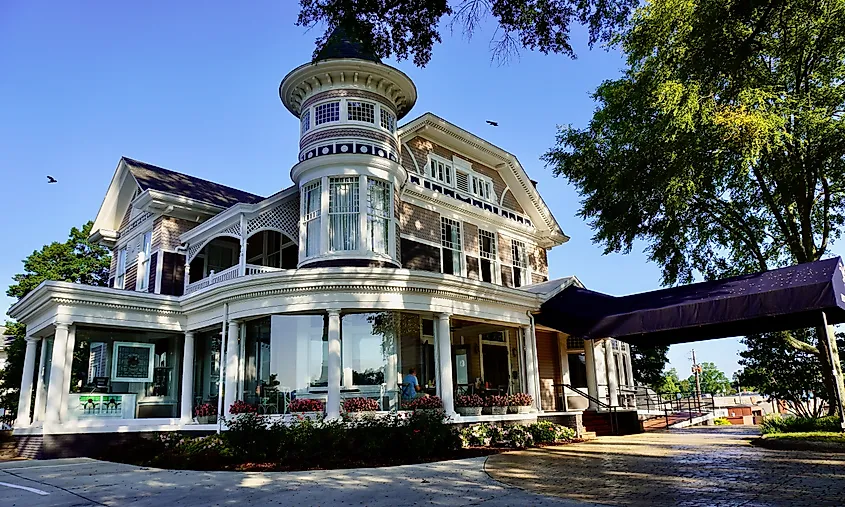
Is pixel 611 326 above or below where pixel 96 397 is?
above

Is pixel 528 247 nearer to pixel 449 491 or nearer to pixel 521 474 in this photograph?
pixel 521 474

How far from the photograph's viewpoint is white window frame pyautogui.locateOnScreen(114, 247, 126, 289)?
21781mm

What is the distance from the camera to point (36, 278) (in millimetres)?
29656

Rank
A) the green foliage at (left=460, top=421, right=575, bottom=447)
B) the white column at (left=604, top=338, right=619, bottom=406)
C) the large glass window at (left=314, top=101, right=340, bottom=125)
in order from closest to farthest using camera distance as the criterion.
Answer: the green foliage at (left=460, top=421, right=575, bottom=447) < the large glass window at (left=314, top=101, right=340, bottom=125) < the white column at (left=604, top=338, right=619, bottom=406)

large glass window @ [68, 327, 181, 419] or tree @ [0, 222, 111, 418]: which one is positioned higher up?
tree @ [0, 222, 111, 418]

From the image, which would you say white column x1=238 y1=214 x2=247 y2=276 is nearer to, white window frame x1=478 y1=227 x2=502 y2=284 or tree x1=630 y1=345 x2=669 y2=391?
white window frame x1=478 y1=227 x2=502 y2=284

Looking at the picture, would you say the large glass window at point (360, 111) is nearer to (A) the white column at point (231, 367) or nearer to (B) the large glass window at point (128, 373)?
(A) the white column at point (231, 367)

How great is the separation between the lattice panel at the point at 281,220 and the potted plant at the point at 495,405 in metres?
7.01

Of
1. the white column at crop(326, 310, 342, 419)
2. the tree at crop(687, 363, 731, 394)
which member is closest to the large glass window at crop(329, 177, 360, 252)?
the white column at crop(326, 310, 342, 419)

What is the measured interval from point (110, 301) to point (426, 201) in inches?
372

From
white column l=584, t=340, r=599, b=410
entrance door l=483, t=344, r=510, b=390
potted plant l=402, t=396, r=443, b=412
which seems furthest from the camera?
white column l=584, t=340, r=599, b=410

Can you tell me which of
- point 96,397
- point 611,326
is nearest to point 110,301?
point 96,397

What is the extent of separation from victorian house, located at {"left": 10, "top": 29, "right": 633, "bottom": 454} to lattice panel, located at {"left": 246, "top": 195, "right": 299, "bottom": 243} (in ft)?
0.13

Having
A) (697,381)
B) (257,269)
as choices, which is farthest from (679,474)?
(697,381)
